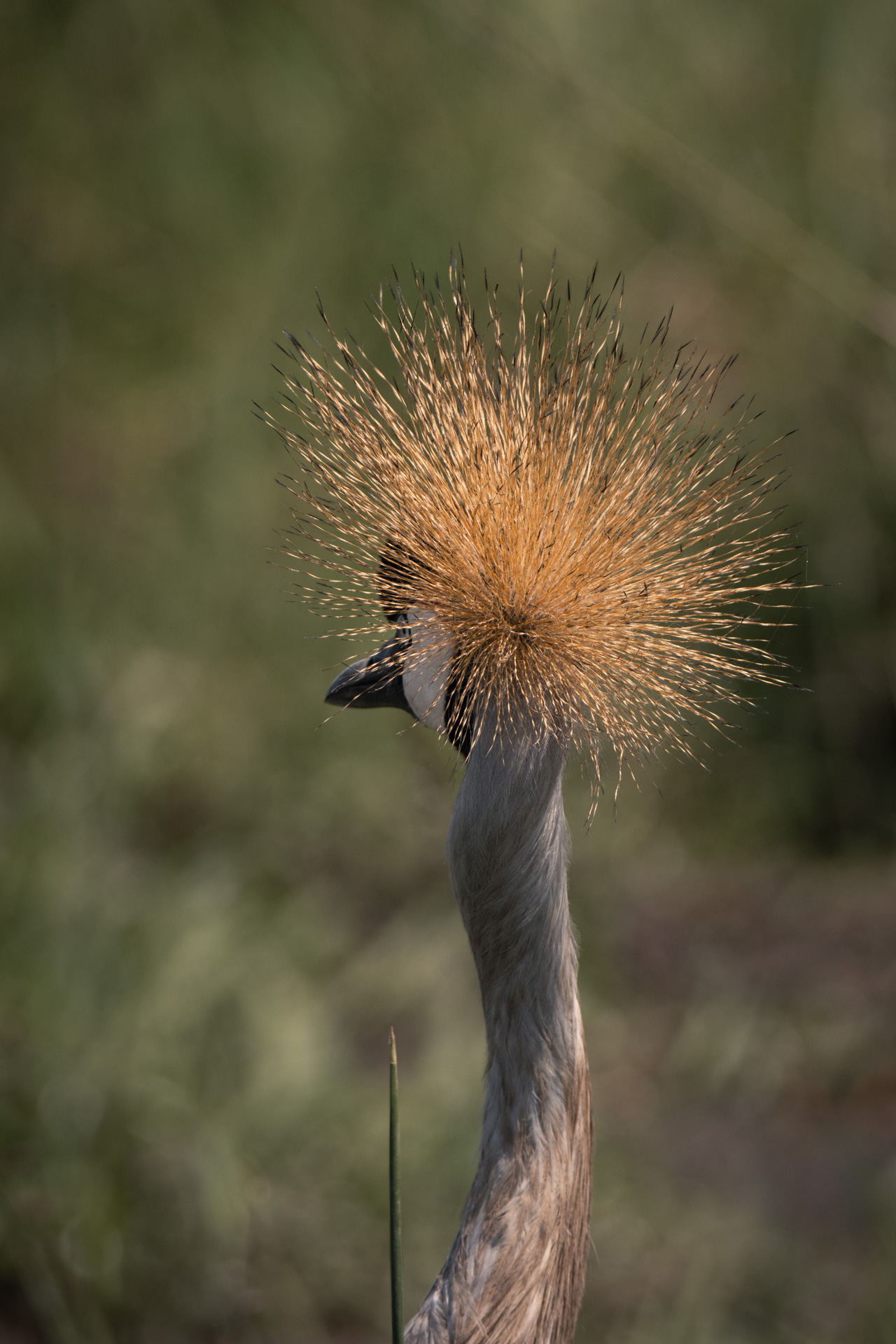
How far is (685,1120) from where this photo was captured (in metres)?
1.80

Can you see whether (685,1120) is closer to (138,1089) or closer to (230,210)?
(138,1089)

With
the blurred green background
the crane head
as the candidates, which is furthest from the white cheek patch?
the blurred green background

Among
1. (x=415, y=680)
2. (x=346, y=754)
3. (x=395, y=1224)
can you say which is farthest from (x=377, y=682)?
(x=346, y=754)

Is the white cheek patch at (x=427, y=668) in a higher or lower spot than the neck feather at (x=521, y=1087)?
higher

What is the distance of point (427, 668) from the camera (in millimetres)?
567

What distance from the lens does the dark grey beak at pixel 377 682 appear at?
0.57 meters

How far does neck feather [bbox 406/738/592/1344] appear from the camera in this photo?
547 mm

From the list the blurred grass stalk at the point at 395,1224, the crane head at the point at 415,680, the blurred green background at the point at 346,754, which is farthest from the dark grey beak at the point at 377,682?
the blurred green background at the point at 346,754

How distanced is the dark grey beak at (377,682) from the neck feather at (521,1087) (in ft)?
0.23

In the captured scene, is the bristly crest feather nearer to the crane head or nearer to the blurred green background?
the crane head

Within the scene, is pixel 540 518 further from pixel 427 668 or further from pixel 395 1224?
pixel 395 1224

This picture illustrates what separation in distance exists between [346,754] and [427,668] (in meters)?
1.91

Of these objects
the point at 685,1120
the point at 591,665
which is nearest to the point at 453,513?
the point at 591,665

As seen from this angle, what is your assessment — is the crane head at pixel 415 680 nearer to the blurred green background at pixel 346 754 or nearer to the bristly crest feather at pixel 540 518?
the bristly crest feather at pixel 540 518
